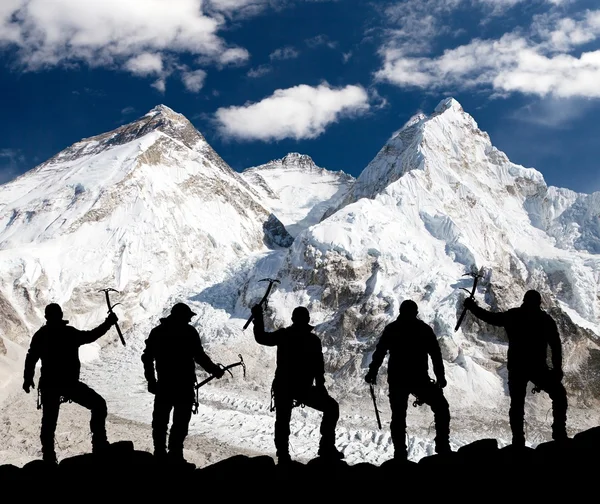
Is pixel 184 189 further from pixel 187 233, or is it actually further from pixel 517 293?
pixel 517 293

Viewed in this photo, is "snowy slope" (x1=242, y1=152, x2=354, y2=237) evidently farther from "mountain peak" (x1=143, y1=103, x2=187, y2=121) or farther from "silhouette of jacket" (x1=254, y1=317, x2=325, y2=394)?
"silhouette of jacket" (x1=254, y1=317, x2=325, y2=394)

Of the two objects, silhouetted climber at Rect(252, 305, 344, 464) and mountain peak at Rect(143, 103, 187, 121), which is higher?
mountain peak at Rect(143, 103, 187, 121)

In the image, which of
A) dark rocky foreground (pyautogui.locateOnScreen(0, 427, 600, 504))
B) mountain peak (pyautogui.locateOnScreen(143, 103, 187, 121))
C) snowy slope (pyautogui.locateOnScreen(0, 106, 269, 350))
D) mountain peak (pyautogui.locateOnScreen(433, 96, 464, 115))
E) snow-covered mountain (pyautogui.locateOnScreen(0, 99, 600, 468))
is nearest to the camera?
dark rocky foreground (pyautogui.locateOnScreen(0, 427, 600, 504))

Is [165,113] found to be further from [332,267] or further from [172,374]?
[172,374]

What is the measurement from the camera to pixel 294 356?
7242 millimetres

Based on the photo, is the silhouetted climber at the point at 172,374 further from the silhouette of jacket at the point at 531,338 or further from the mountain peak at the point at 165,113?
the mountain peak at the point at 165,113

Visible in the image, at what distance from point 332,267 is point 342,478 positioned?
39069 mm

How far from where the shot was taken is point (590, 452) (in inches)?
240

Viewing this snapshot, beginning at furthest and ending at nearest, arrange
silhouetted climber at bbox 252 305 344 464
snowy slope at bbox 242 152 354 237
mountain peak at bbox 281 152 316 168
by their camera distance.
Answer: mountain peak at bbox 281 152 316 168 → snowy slope at bbox 242 152 354 237 → silhouetted climber at bbox 252 305 344 464

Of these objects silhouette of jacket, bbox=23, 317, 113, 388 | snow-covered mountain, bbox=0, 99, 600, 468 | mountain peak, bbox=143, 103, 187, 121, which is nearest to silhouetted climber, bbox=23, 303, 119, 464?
silhouette of jacket, bbox=23, 317, 113, 388

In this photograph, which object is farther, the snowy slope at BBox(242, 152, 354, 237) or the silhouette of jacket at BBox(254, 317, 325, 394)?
the snowy slope at BBox(242, 152, 354, 237)

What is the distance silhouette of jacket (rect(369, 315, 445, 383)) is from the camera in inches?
285

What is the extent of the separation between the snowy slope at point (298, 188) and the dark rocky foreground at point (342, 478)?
313 feet

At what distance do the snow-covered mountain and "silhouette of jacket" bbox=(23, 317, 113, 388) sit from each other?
17767mm
